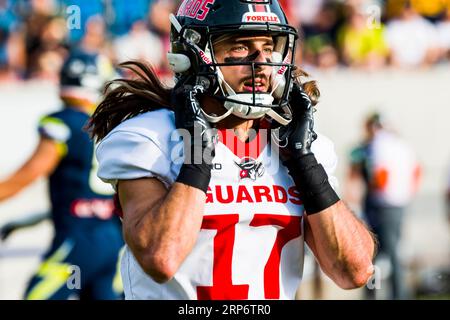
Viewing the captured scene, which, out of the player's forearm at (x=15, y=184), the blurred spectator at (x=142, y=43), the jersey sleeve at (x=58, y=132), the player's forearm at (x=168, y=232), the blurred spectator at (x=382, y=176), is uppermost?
the player's forearm at (x=168, y=232)

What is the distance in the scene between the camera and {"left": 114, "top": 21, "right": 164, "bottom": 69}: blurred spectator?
10.7 m

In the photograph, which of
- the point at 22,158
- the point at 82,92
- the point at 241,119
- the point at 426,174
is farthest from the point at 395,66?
the point at 241,119

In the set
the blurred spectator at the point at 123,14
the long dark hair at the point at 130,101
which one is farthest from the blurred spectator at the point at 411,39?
the long dark hair at the point at 130,101

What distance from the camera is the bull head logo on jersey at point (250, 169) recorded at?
10.7 ft

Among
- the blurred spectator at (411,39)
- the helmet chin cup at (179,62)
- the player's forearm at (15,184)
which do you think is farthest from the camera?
the blurred spectator at (411,39)

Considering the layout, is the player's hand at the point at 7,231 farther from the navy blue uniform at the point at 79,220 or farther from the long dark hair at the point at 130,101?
the long dark hair at the point at 130,101

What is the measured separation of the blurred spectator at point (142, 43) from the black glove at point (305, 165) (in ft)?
24.5

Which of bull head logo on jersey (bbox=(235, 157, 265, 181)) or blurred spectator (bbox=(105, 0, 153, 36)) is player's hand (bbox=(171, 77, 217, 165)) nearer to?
bull head logo on jersey (bbox=(235, 157, 265, 181))

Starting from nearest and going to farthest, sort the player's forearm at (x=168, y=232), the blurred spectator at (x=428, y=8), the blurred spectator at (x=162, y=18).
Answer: the player's forearm at (x=168, y=232) → the blurred spectator at (x=162, y=18) → the blurred spectator at (x=428, y=8)

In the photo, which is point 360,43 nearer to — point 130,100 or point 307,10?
point 307,10

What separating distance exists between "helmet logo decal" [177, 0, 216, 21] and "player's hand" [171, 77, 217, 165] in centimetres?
24

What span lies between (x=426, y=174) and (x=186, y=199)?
7.92 metres

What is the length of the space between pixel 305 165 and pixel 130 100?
60 centimetres

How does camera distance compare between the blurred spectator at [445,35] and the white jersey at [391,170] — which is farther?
the blurred spectator at [445,35]
